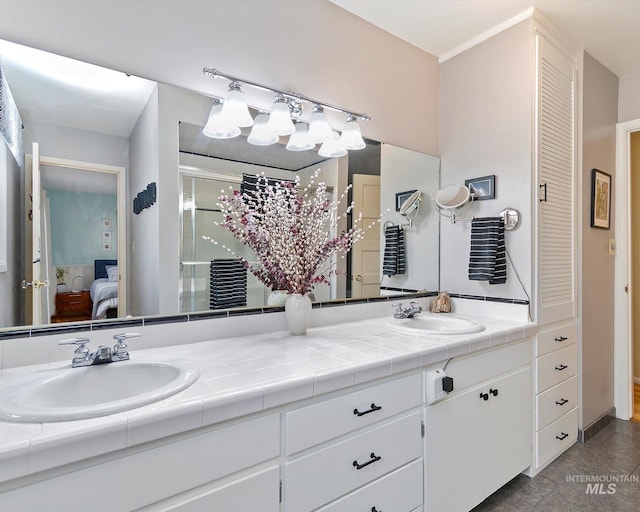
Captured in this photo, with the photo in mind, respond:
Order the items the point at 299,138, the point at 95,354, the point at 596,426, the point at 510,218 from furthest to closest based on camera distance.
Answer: the point at 596,426, the point at 510,218, the point at 299,138, the point at 95,354

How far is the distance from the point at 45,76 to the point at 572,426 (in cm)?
322

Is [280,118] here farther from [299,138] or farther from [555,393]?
[555,393]

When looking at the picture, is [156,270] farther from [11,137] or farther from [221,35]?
[221,35]

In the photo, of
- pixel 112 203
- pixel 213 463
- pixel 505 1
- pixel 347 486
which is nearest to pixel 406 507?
pixel 347 486

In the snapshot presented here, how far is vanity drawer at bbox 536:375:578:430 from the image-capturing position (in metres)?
2.02

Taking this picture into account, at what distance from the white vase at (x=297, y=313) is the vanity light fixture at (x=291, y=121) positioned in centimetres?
75

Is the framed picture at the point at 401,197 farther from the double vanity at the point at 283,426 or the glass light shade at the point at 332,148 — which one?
the double vanity at the point at 283,426

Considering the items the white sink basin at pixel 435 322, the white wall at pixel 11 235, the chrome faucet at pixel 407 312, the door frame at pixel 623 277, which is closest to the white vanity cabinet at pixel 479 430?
the white sink basin at pixel 435 322

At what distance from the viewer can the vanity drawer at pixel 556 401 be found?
2020mm

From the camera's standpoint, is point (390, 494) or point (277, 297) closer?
point (390, 494)

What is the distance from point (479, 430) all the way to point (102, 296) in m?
1.68

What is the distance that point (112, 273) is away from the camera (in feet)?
4.57

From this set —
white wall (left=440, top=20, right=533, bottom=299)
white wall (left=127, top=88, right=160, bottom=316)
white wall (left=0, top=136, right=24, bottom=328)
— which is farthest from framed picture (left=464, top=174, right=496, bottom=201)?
white wall (left=0, top=136, right=24, bottom=328)

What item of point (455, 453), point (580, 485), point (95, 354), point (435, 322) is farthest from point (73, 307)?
point (580, 485)
